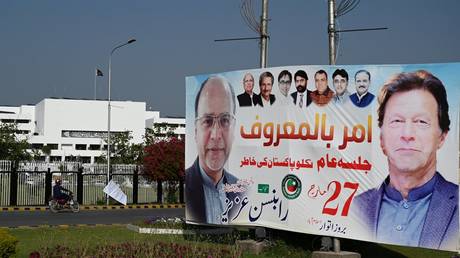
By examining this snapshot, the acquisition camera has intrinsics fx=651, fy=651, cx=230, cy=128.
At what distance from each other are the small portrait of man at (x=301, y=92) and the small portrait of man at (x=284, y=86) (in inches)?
6.2

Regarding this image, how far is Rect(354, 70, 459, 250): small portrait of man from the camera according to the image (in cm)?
1095

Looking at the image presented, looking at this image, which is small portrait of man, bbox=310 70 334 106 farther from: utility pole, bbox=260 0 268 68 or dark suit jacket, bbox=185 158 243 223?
dark suit jacket, bbox=185 158 243 223

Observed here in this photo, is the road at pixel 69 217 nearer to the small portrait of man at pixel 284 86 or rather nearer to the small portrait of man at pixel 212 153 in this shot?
the small portrait of man at pixel 212 153

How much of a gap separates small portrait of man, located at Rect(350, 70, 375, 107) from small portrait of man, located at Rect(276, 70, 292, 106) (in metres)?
1.57

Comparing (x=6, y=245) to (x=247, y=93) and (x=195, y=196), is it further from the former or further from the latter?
(x=247, y=93)

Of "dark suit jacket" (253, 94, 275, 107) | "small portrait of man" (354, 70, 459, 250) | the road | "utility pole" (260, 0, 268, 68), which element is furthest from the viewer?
the road

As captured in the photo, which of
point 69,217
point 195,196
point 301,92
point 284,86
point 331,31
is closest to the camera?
point 301,92

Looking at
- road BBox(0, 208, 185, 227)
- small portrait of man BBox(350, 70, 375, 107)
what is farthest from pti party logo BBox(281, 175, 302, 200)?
road BBox(0, 208, 185, 227)

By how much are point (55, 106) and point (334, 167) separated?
97.7 metres

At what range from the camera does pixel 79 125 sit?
107750mm

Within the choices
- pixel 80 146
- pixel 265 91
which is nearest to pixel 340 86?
pixel 265 91

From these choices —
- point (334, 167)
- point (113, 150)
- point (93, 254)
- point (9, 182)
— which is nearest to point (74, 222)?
point (9, 182)

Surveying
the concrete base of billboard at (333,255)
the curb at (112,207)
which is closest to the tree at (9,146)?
the curb at (112,207)

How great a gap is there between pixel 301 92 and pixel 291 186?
191 centimetres
